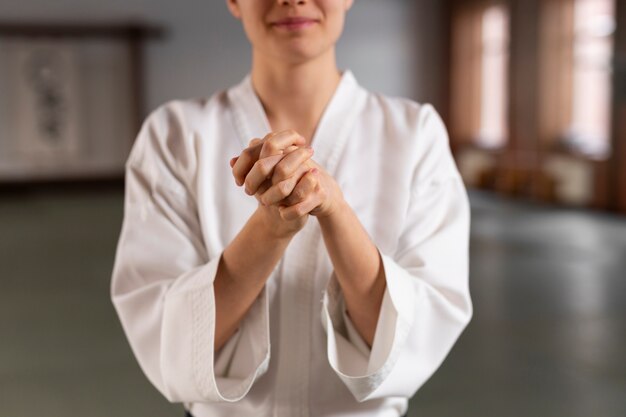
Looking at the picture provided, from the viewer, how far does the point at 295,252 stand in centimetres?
121

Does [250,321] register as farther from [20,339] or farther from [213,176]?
[20,339]

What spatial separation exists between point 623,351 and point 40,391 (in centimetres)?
286

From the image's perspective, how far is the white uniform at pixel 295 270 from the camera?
1.12 m

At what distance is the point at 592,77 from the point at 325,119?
9686 mm

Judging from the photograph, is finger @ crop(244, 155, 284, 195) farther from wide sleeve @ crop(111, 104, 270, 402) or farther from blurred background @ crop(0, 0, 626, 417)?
blurred background @ crop(0, 0, 626, 417)

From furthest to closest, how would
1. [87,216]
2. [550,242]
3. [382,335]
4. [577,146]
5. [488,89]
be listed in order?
[488,89]
[577,146]
[87,216]
[550,242]
[382,335]

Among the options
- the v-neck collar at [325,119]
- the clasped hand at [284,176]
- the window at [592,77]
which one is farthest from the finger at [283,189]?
the window at [592,77]

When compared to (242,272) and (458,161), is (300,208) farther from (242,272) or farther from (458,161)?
(458,161)

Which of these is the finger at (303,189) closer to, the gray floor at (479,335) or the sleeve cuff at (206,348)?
the sleeve cuff at (206,348)

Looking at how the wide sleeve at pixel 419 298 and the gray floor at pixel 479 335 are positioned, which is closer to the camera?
the wide sleeve at pixel 419 298

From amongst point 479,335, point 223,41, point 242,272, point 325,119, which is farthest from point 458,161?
point 242,272

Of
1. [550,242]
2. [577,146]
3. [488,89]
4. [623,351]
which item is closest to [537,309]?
[623,351]

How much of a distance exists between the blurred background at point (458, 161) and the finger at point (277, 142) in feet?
8.47

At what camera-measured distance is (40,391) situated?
350 cm
